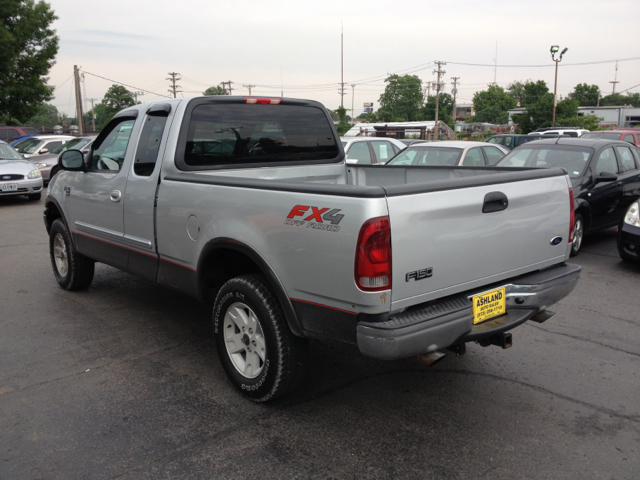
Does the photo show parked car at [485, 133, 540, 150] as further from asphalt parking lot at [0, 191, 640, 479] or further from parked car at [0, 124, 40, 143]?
parked car at [0, 124, 40, 143]

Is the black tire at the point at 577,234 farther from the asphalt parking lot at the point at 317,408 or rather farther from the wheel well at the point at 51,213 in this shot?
the wheel well at the point at 51,213

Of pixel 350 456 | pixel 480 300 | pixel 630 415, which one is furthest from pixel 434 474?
pixel 630 415

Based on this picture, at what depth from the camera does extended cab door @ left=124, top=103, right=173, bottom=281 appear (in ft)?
14.3

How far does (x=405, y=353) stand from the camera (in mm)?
2881

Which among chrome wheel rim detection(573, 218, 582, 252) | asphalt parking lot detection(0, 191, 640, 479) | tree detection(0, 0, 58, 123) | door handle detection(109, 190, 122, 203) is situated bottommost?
asphalt parking lot detection(0, 191, 640, 479)

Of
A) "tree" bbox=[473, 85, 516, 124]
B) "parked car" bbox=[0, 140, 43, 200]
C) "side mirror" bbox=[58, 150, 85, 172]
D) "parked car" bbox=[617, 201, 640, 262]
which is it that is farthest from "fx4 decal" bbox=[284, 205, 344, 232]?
"tree" bbox=[473, 85, 516, 124]

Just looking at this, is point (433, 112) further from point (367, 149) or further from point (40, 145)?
point (367, 149)

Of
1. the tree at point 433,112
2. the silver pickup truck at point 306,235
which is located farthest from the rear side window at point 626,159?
the tree at point 433,112

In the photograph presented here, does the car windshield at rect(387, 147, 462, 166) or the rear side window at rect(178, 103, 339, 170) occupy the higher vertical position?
the rear side window at rect(178, 103, 339, 170)

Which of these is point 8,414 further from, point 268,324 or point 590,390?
point 590,390

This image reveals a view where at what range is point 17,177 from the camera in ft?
45.1

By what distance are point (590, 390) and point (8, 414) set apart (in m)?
3.87

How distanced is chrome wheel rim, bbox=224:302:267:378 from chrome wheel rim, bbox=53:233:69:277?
3092 mm

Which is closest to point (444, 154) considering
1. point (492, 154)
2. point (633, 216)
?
point (492, 154)
